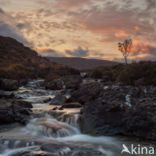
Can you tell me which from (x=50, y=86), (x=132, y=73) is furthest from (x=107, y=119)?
(x=50, y=86)

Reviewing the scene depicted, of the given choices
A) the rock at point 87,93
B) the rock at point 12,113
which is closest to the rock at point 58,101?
the rock at point 87,93

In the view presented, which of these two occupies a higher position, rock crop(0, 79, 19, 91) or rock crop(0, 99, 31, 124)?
rock crop(0, 79, 19, 91)

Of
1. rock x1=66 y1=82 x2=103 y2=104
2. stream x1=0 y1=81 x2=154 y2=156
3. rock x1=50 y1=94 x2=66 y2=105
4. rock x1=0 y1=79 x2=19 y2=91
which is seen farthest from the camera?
rock x1=0 y1=79 x2=19 y2=91

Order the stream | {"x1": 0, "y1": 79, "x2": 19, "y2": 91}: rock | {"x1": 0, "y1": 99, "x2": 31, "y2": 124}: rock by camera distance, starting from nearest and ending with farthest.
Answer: the stream → {"x1": 0, "y1": 99, "x2": 31, "y2": 124}: rock → {"x1": 0, "y1": 79, "x2": 19, "y2": 91}: rock

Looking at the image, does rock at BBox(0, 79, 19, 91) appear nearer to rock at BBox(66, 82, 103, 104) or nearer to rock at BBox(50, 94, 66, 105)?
rock at BBox(50, 94, 66, 105)

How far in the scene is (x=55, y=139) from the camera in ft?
40.3

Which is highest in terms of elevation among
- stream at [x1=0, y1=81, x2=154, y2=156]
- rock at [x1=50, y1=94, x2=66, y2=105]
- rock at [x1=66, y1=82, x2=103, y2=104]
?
rock at [x1=66, y1=82, x2=103, y2=104]

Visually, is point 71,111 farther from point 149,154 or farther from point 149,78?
point 149,78

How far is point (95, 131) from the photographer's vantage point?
13500mm

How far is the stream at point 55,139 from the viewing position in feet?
32.5

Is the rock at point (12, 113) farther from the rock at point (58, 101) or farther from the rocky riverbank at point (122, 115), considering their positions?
the rock at point (58, 101)

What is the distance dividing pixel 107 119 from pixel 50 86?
28452mm

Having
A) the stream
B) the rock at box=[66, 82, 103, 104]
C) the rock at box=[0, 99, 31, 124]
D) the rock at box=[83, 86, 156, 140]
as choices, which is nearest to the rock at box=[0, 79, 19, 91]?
the rock at box=[66, 82, 103, 104]

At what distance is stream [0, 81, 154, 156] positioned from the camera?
9.90 m
